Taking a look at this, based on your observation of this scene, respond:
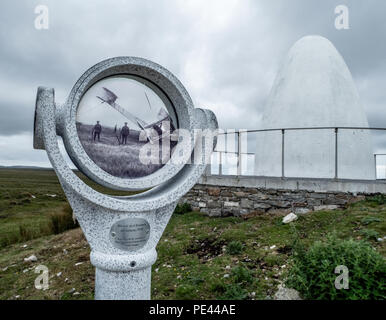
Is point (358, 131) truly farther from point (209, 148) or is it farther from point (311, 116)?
point (209, 148)

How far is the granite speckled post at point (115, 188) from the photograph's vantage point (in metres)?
2.60

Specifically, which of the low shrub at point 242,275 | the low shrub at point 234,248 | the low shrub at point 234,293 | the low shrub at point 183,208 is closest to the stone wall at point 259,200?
the low shrub at point 183,208

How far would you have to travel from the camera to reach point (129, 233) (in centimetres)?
280

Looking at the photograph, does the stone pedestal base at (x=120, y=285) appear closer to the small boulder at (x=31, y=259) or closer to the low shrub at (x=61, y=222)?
the small boulder at (x=31, y=259)

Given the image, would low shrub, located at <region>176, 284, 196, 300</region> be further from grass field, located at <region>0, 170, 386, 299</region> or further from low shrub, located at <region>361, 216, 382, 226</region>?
low shrub, located at <region>361, 216, 382, 226</region>

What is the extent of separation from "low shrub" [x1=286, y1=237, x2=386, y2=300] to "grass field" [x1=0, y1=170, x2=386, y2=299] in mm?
320

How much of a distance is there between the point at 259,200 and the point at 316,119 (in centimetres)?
325

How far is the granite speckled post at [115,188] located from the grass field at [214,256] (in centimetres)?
131

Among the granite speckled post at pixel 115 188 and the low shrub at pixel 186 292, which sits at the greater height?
the granite speckled post at pixel 115 188

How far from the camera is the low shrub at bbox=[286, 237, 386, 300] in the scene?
2.77 meters

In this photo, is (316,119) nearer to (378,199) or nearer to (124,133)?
(378,199)

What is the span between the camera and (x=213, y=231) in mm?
6488

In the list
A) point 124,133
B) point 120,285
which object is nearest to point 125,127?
point 124,133
